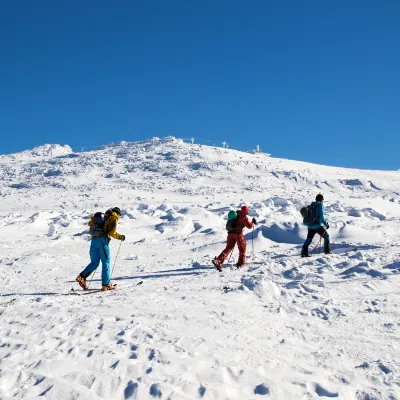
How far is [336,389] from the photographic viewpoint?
3.96 m

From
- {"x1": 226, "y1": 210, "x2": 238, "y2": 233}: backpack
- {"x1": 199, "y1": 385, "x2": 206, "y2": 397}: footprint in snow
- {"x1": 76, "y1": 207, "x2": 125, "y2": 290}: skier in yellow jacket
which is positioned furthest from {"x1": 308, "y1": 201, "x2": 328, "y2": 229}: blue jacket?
{"x1": 199, "y1": 385, "x2": 206, "y2": 397}: footprint in snow

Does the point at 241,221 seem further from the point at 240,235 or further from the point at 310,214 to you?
the point at 310,214

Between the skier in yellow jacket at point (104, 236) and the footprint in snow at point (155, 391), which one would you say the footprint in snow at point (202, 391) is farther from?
the skier in yellow jacket at point (104, 236)

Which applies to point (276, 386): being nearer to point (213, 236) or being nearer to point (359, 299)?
point (359, 299)

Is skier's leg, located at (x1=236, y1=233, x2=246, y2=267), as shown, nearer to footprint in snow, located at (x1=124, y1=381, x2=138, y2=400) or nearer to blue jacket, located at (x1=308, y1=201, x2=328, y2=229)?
blue jacket, located at (x1=308, y1=201, x2=328, y2=229)

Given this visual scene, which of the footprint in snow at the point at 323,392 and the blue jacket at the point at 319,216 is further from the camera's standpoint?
the blue jacket at the point at 319,216

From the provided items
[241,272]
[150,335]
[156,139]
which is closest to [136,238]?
[241,272]

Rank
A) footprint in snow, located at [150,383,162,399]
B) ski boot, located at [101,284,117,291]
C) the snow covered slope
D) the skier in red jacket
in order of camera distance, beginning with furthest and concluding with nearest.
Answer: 1. the skier in red jacket
2. ski boot, located at [101,284,117,291]
3. the snow covered slope
4. footprint in snow, located at [150,383,162,399]

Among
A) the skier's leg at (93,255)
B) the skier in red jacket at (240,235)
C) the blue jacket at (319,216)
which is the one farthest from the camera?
the blue jacket at (319,216)

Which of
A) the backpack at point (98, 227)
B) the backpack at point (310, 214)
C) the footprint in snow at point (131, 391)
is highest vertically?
the backpack at point (310, 214)

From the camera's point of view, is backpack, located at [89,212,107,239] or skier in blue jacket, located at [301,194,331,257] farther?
skier in blue jacket, located at [301,194,331,257]

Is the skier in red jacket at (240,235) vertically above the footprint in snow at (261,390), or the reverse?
the skier in red jacket at (240,235)

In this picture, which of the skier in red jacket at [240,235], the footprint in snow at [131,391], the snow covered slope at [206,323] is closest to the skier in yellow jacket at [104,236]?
the snow covered slope at [206,323]

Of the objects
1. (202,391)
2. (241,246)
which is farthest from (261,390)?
→ (241,246)
